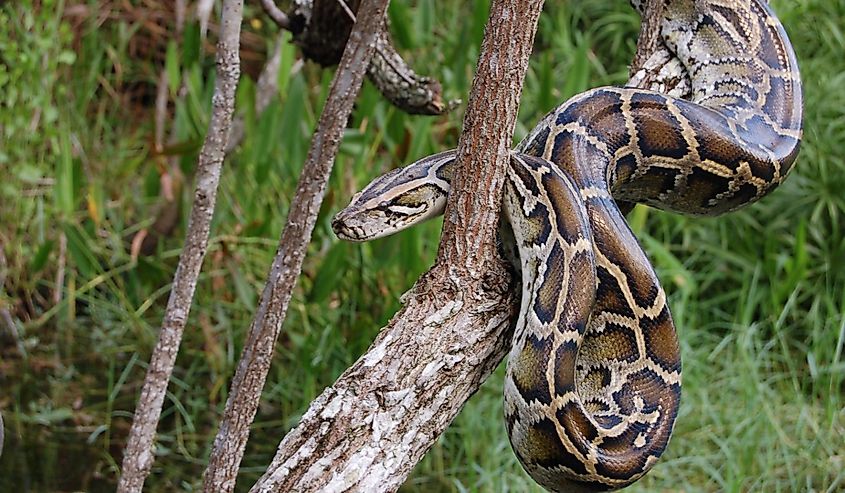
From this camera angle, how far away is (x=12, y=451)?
549 cm

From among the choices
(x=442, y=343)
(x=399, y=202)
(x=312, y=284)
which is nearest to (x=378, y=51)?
(x=399, y=202)

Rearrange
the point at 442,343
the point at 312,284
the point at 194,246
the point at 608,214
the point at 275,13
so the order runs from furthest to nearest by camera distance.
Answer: the point at 312,284, the point at 275,13, the point at 194,246, the point at 608,214, the point at 442,343

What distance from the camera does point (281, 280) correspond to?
125 inches

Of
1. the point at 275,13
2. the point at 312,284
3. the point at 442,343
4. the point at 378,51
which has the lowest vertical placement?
the point at 312,284

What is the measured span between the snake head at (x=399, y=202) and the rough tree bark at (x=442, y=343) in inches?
12.0

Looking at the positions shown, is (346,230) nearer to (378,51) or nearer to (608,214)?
(608,214)

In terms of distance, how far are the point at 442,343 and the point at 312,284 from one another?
262 centimetres

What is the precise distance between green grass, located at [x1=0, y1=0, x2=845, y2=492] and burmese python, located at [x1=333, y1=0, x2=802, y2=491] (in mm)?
1563

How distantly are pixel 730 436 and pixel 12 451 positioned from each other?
→ 141 inches

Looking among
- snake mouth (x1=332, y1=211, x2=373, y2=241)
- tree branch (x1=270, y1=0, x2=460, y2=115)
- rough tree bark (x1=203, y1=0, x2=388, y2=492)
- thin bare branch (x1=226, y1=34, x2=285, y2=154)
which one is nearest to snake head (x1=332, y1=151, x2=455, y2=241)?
snake mouth (x1=332, y1=211, x2=373, y2=241)

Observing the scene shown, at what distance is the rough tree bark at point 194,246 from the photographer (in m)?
3.12

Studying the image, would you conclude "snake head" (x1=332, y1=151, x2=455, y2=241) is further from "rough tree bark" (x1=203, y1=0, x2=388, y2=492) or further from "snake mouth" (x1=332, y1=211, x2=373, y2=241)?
"rough tree bark" (x1=203, y1=0, x2=388, y2=492)

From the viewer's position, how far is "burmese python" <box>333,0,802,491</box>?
9.30 ft

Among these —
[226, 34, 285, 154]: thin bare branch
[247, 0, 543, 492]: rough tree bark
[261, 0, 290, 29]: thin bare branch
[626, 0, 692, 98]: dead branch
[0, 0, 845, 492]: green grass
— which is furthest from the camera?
[226, 34, 285, 154]: thin bare branch
